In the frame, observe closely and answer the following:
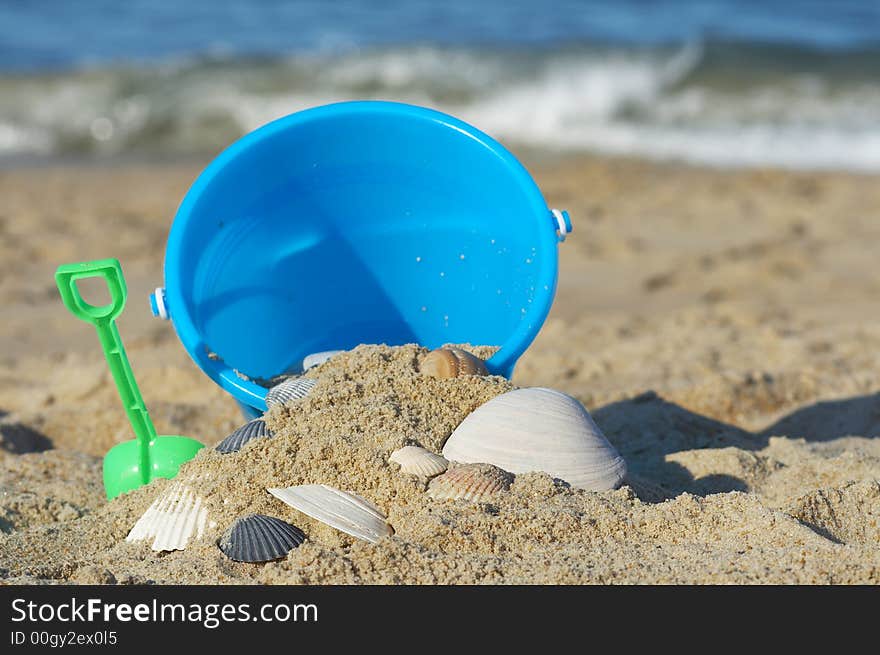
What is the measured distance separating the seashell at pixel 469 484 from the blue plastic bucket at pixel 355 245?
1.47 ft

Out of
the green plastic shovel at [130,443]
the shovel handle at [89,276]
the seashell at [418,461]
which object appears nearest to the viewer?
the seashell at [418,461]

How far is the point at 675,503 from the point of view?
6.94 feet

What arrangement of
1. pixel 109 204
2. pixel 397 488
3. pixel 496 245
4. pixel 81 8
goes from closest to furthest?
pixel 397 488, pixel 496 245, pixel 109 204, pixel 81 8

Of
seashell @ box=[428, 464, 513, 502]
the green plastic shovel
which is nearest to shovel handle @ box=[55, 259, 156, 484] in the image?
the green plastic shovel

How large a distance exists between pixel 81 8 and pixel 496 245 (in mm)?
11370

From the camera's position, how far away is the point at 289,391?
2.37 m

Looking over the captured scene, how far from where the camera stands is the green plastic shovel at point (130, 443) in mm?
2336

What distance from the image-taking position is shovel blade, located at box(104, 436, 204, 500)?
7.83 feet

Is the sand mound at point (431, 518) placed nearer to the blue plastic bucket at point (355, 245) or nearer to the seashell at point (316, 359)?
the seashell at point (316, 359)

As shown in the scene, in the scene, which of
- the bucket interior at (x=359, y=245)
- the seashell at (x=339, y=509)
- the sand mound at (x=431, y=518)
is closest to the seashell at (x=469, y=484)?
the sand mound at (x=431, y=518)

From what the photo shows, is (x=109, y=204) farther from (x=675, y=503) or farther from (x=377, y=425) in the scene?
(x=675, y=503)

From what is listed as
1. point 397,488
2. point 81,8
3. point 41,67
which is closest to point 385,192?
point 397,488

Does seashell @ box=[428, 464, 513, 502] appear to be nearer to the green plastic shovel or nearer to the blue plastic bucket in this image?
the blue plastic bucket
